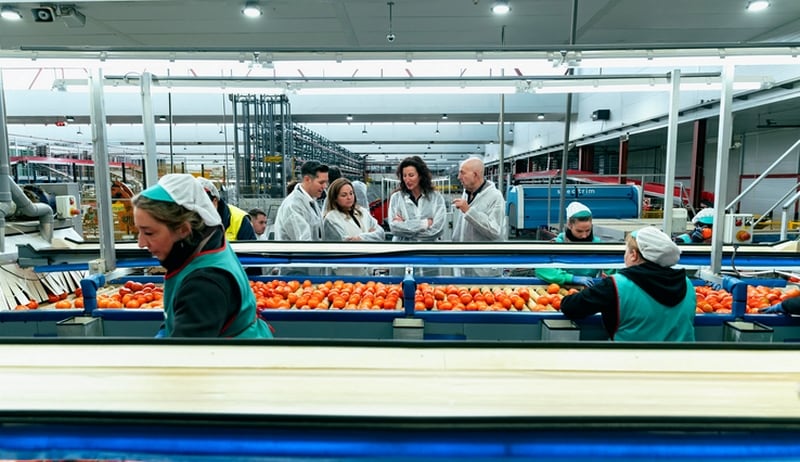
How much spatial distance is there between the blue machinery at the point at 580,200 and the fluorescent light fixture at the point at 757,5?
3.72 meters

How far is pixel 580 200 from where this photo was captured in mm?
9719

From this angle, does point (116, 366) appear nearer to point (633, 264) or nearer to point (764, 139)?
point (633, 264)

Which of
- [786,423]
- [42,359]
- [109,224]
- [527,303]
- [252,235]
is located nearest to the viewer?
[786,423]

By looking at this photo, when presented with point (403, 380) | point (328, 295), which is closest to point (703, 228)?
point (328, 295)

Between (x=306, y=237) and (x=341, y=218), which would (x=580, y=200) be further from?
(x=306, y=237)

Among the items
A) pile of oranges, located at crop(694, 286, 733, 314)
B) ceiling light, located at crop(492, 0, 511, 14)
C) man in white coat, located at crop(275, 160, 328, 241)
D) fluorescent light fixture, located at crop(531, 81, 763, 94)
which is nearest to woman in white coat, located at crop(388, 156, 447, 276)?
man in white coat, located at crop(275, 160, 328, 241)

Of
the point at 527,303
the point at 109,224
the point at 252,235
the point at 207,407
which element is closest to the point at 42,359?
the point at 207,407

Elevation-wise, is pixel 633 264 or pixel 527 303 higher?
pixel 633 264

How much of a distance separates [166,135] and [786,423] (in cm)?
2263

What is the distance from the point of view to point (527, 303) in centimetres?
287

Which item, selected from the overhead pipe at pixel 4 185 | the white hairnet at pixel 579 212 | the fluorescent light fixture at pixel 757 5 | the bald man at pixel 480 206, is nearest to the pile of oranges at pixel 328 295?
the bald man at pixel 480 206

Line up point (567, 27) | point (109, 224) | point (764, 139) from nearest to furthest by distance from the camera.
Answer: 1. point (109, 224)
2. point (567, 27)
3. point (764, 139)

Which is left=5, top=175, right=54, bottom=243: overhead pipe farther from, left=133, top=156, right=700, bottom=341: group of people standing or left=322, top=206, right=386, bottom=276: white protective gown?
left=322, top=206, right=386, bottom=276: white protective gown

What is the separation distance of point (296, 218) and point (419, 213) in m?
1.18
